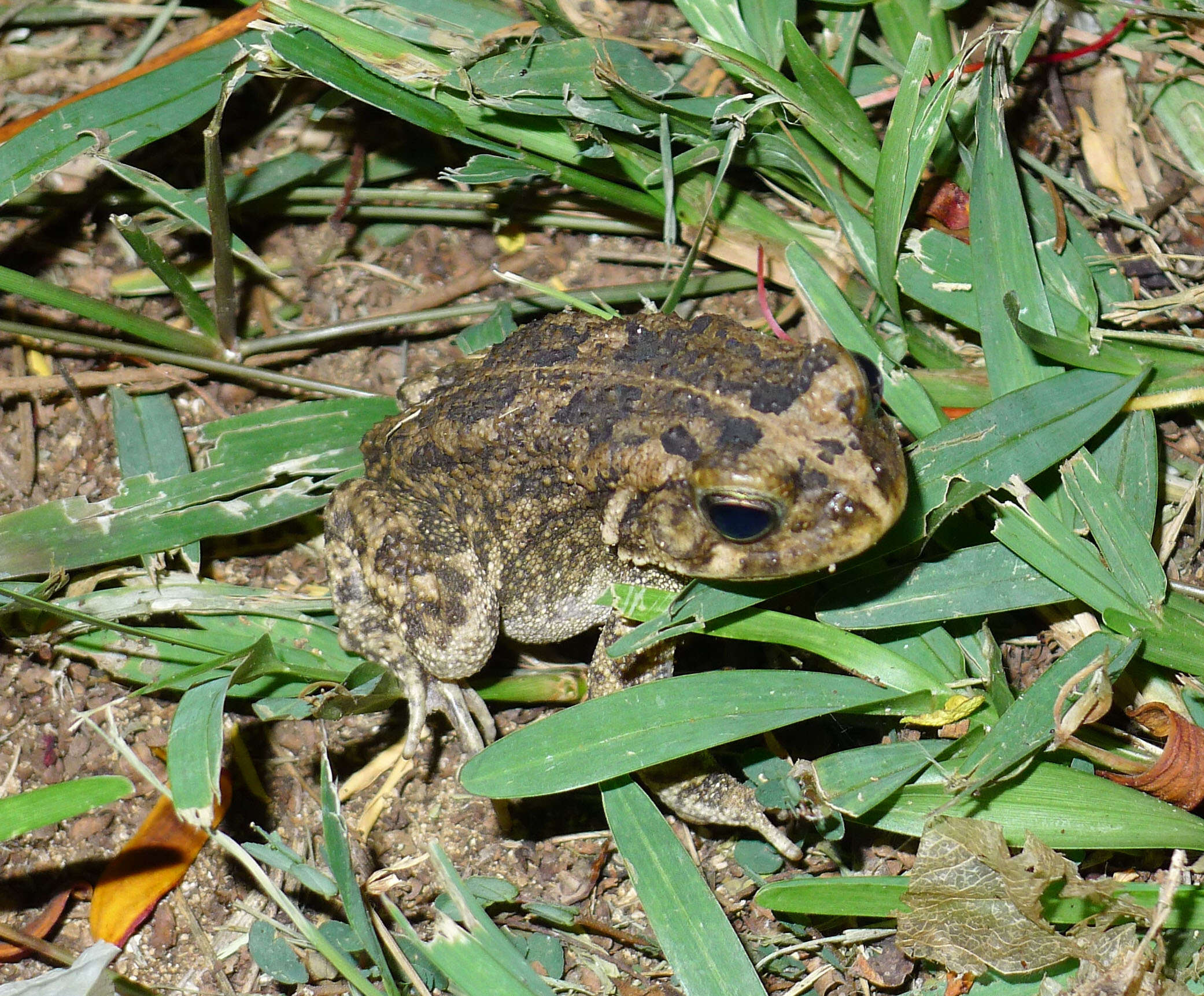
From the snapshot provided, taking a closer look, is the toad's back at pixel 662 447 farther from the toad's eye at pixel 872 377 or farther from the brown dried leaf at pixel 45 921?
the brown dried leaf at pixel 45 921

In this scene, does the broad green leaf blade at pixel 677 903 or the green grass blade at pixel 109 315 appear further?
the green grass blade at pixel 109 315

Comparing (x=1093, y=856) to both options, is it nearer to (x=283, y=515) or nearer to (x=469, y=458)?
(x=469, y=458)

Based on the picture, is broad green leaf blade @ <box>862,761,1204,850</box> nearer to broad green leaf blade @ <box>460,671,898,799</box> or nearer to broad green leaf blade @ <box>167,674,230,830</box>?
broad green leaf blade @ <box>460,671,898,799</box>

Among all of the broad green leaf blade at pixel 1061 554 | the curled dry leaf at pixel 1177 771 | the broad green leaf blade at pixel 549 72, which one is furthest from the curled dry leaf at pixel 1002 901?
the broad green leaf blade at pixel 549 72

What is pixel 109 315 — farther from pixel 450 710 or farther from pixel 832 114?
pixel 832 114

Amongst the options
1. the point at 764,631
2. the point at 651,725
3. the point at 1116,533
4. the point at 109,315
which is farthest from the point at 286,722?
the point at 1116,533

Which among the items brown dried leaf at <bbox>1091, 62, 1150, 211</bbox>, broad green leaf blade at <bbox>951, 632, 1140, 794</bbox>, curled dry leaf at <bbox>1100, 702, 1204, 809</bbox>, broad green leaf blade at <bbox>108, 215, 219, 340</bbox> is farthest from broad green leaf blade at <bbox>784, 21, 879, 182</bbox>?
broad green leaf blade at <bbox>108, 215, 219, 340</bbox>
